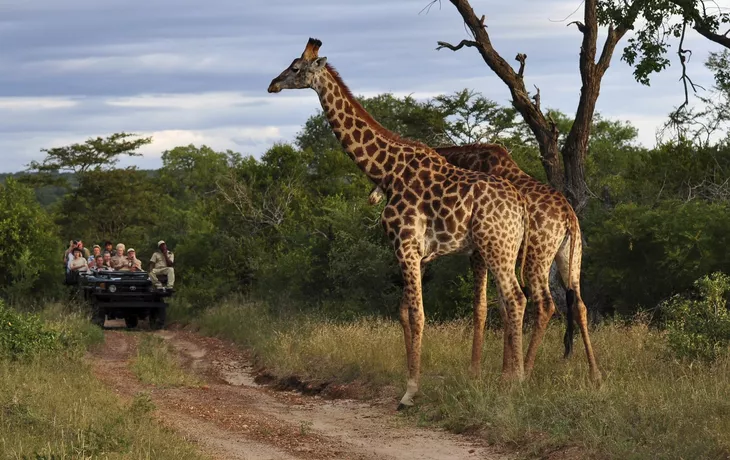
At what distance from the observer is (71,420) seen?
9.46 meters

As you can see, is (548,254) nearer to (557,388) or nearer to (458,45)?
(557,388)

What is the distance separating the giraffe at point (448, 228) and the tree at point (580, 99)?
4.99 meters

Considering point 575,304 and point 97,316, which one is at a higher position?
point 575,304

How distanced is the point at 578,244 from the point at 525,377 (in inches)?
68.2

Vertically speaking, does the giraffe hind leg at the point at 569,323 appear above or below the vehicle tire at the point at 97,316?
above

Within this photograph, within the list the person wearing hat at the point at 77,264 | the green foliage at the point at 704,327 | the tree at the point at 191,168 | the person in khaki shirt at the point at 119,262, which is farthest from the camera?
the tree at the point at 191,168

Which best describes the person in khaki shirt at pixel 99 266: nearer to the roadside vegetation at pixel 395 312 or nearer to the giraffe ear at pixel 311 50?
the roadside vegetation at pixel 395 312

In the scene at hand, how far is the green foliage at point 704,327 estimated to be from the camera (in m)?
11.1

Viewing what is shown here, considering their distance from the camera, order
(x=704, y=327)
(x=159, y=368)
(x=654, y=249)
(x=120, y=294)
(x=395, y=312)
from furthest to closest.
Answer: (x=120, y=294), (x=395, y=312), (x=654, y=249), (x=159, y=368), (x=704, y=327)

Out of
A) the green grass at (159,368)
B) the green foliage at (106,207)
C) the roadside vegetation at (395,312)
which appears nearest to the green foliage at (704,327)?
the roadside vegetation at (395,312)

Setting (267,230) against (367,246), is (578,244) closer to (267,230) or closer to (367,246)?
(367,246)

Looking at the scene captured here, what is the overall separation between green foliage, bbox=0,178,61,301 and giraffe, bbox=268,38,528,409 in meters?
15.7

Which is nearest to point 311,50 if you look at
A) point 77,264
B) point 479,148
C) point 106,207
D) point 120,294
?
point 479,148

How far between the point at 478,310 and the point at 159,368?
219 inches
